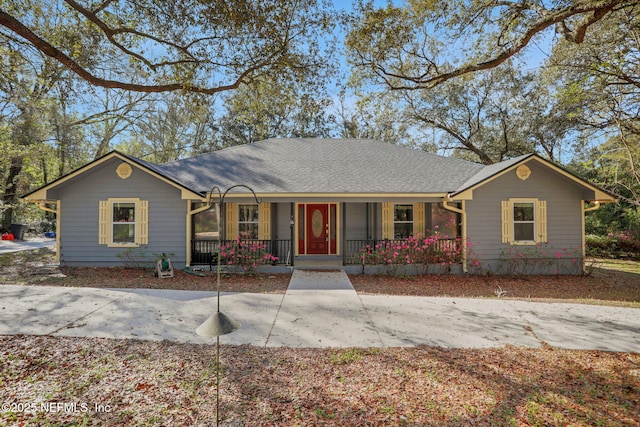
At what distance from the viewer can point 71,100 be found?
8.53 m

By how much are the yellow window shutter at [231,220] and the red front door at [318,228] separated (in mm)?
2703

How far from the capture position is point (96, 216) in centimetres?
986

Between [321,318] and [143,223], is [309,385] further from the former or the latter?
[143,223]

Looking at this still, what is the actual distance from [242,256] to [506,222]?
8.64 meters

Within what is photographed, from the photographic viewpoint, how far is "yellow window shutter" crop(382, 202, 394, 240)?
11641 mm

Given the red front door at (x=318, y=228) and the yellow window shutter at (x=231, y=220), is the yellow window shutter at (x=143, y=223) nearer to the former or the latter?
the yellow window shutter at (x=231, y=220)

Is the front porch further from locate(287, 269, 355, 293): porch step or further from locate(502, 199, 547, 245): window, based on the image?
locate(502, 199, 547, 245): window

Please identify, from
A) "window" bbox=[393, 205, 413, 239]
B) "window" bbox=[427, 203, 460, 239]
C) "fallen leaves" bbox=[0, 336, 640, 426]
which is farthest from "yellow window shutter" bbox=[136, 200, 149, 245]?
"window" bbox=[427, 203, 460, 239]

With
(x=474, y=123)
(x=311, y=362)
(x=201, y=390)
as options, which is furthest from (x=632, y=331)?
(x=474, y=123)

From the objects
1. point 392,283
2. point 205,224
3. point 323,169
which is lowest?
point 392,283

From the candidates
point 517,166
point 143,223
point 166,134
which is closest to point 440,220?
point 517,166

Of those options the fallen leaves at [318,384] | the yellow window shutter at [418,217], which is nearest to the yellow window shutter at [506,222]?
the yellow window shutter at [418,217]

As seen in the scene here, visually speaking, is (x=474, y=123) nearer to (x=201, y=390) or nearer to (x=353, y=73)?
(x=353, y=73)

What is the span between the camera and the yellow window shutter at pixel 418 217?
11629mm
